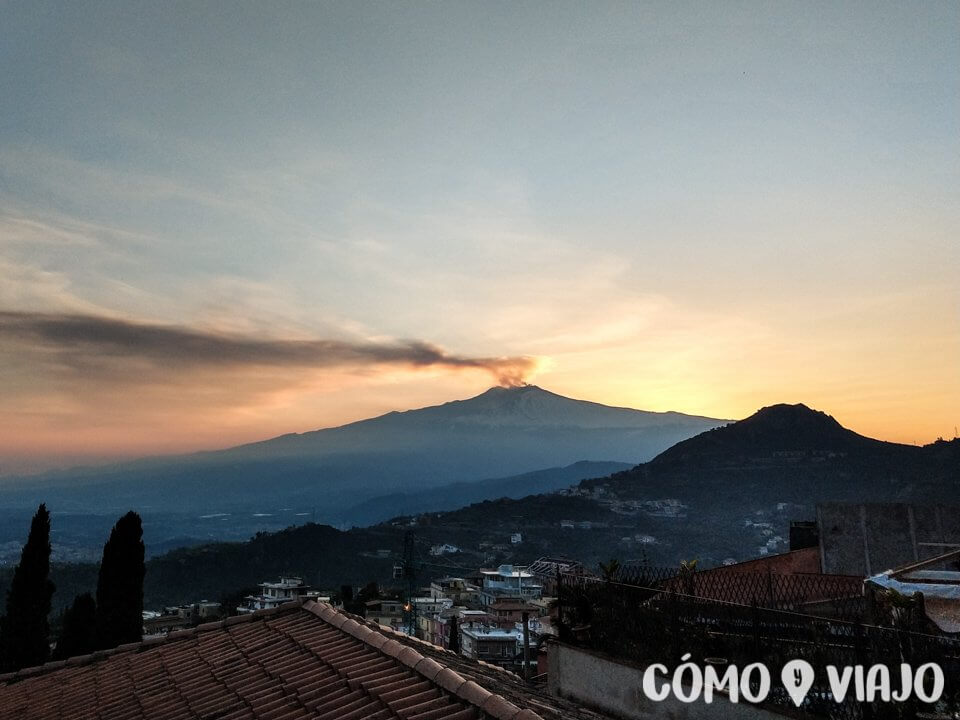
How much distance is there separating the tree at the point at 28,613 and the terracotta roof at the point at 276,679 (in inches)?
948

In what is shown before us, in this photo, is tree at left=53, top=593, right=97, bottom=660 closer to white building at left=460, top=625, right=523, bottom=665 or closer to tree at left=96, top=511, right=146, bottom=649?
tree at left=96, top=511, right=146, bottom=649

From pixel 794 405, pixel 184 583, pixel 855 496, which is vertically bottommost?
pixel 184 583

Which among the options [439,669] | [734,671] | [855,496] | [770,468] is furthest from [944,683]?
[770,468]

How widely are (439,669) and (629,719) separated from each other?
111 inches

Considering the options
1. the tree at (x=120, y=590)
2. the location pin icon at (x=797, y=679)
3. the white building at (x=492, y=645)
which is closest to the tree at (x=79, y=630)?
the tree at (x=120, y=590)

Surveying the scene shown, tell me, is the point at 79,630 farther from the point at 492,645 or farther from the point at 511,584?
the point at 511,584

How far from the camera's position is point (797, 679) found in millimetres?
6641

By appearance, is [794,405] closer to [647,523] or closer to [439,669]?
[647,523]

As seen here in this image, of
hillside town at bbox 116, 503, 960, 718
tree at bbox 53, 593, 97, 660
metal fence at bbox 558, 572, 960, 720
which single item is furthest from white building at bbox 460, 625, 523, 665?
metal fence at bbox 558, 572, 960, 720

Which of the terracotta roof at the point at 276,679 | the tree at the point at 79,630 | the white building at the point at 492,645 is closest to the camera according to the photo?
the terracotta roof at the point at 276,679

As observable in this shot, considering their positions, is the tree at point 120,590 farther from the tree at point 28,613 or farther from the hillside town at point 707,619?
the hillside town at point 707,619

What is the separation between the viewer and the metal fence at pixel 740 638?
6027 mm

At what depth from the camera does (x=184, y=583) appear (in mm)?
115062

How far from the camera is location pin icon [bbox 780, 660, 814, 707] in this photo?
6570 millimetres
